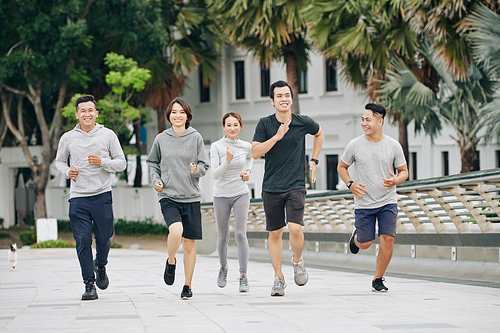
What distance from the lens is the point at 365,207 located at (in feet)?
26.5

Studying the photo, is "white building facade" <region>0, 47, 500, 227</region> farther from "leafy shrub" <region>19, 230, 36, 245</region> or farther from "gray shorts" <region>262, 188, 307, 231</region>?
"gray shorts" <region>262, 188, 307, 231</region>

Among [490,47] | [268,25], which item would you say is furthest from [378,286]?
[268,25]

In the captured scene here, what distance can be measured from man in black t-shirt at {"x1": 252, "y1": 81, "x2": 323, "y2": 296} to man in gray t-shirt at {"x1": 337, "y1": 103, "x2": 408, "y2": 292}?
0.55 meters

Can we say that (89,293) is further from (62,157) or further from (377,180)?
(377,180)

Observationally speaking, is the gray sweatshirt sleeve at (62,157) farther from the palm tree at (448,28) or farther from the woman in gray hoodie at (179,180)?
the palm tree at (448,28)

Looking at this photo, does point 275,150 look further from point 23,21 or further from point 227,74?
point 227,74

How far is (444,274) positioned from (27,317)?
5.67m

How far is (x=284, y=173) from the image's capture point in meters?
7.80

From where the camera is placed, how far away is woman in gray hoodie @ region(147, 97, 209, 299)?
7.70 m

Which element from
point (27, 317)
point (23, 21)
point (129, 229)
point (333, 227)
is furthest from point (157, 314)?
point (129, 229)

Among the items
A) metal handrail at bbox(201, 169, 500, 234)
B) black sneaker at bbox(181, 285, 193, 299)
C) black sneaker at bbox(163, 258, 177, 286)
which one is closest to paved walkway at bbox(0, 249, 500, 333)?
black sneaker at bbox(181, 285, 193, 299)

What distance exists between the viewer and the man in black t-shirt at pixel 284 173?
7.77m

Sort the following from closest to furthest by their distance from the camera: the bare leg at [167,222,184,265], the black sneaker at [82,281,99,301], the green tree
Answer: the bare leg at [167,222,184,265] < the black sneaker at [82,281,99,301] < the green tree

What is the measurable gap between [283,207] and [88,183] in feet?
6.59
